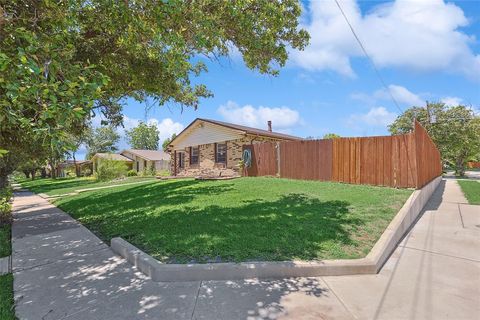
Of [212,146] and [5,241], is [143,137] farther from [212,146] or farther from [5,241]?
[5,241]

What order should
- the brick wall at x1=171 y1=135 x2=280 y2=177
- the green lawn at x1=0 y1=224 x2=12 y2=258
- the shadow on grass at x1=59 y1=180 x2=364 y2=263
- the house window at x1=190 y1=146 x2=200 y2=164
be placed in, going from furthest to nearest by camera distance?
1. the house window at x1=190 y1=146 x2=200 y2=164
2. the brick wall at x1=171 y1=135 x2=280 y2=177
3. the green lawn at x1=0 y1=224 x2=12 y2=258
4. the shadow on grass at x1=59 y1=180 x2=364 y2=263

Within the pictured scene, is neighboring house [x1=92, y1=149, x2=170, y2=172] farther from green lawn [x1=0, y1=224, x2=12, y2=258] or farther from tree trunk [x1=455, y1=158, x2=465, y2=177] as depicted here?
tree trunk [x1=455, y1=158, x2=465, y2=177]

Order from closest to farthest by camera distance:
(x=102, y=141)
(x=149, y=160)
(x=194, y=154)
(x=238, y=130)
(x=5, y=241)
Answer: (x=5, y=241) < (x=238, y=130) < (x=194, y=154) < (x=149, y=160) < (x=102, y=141)

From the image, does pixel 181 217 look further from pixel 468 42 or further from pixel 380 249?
pixel 468 42

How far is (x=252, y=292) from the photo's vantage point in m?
3.60

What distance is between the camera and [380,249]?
4676 mm

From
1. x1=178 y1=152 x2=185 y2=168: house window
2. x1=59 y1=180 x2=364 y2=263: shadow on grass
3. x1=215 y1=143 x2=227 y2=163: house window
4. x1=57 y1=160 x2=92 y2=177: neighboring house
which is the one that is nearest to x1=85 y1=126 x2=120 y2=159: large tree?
x1=57 y1=160 x2=92 y2=177: neighboring house

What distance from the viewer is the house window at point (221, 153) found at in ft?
62.1

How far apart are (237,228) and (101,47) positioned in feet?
14.5

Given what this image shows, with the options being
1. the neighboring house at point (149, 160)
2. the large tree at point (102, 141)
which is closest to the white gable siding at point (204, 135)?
the neighboring house at point (149, 160)

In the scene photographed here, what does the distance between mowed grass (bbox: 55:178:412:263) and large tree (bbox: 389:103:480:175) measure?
24161 mm

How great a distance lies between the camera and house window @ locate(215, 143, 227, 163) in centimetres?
1892

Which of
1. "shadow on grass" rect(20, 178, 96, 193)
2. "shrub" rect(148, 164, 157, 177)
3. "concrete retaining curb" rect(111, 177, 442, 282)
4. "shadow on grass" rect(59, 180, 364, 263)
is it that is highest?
"shrub" rect(148, 164, 157, 177)

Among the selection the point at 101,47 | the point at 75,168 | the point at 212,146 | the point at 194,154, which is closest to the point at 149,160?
the point at 194,154
